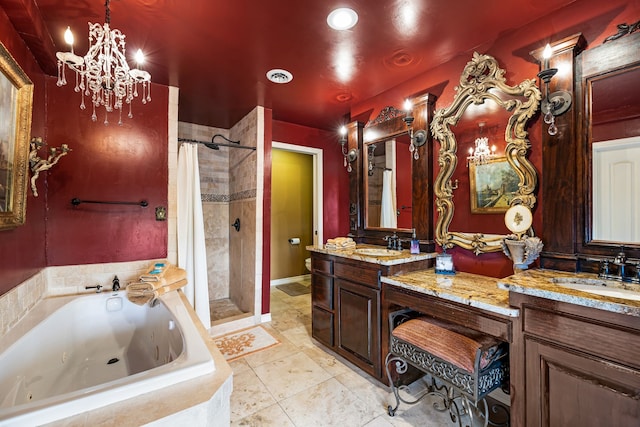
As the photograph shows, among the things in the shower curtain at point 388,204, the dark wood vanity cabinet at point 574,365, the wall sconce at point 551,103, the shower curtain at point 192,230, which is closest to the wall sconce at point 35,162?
the shower curtain at point 192,230

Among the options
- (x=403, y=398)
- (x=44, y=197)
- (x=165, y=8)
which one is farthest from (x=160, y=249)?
(x=403, y=398)

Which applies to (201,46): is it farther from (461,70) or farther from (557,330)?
(557,330)

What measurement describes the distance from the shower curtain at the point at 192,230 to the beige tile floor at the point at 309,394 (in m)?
0.76

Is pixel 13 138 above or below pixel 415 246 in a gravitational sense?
above

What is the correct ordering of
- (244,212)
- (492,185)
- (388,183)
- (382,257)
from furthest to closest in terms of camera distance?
(244,212) → (388,183) → (382,257) → (492,185)

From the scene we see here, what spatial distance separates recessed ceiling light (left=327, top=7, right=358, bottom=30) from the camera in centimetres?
154

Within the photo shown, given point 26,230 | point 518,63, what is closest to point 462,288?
point 518,63

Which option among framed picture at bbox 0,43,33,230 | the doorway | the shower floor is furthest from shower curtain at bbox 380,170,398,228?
framed picture at bbox 0,43,33,230

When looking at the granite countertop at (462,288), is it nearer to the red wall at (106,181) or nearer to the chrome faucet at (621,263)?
the chrome faucet at (621,263)

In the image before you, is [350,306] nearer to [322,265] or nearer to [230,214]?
[322,265]

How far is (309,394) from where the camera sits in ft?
6.00

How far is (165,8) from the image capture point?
1.50 m

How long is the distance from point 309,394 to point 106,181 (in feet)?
7.41

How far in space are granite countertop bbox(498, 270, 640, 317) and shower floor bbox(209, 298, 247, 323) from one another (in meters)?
2.66
